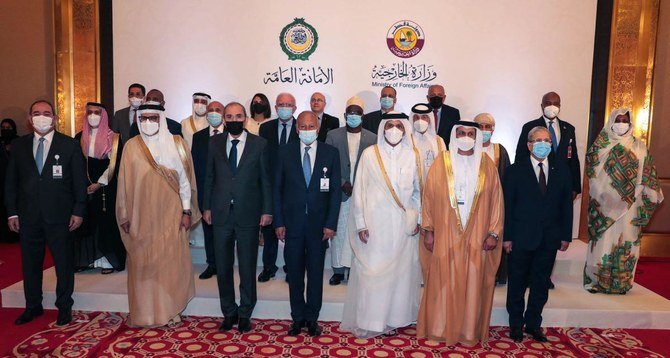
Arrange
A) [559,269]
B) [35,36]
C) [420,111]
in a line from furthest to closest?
[35,36] < [559,269] < [420,111]

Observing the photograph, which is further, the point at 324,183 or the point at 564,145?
the point at 564,145

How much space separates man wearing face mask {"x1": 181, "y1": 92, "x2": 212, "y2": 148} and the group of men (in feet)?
4.25

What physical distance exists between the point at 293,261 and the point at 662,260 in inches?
214

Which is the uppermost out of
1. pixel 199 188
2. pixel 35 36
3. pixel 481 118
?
pixel 35 36

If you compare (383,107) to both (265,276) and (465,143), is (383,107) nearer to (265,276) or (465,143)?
(465,143)

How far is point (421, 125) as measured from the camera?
4.49 metres

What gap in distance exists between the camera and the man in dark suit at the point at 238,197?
382cm

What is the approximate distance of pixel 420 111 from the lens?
4.45m

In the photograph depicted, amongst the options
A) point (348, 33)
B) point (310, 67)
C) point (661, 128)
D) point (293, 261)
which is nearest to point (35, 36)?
point (310, 67)

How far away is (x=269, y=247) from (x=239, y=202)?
3.91 ft

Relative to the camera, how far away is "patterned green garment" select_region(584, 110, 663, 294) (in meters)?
4.70

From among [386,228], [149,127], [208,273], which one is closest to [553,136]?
[386,228]

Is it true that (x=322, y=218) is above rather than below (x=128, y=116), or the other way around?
below

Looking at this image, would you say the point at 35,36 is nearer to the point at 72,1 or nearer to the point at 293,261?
the point at 72,1
